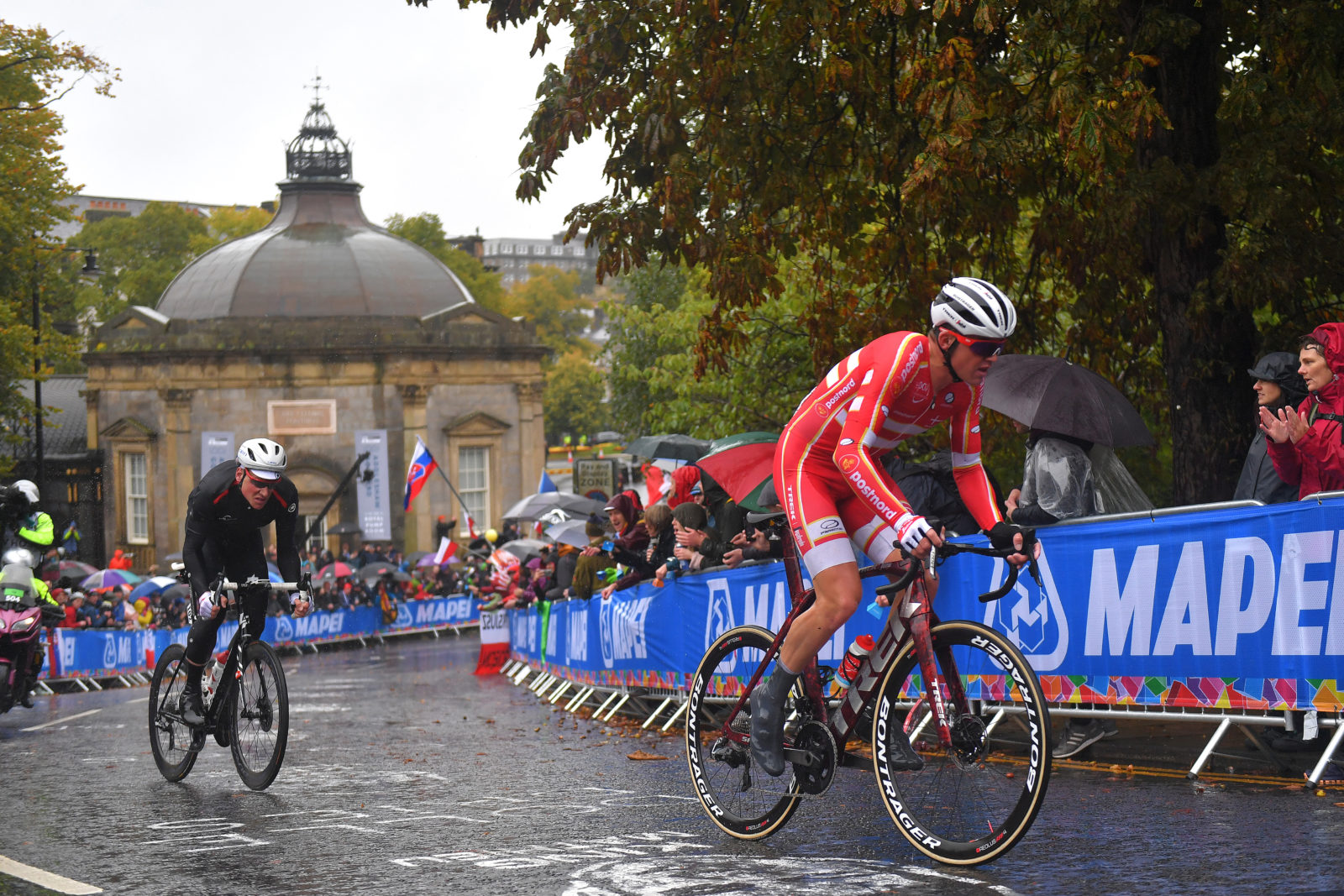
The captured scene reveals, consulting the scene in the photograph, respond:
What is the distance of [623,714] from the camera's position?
13922mm

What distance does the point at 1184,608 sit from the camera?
7.74 m

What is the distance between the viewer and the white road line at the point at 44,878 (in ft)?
19.6

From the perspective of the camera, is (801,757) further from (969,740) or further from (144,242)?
(144,242)

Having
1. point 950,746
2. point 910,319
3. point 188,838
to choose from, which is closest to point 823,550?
point 950,746

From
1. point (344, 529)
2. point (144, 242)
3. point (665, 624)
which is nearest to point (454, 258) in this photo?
point (144, 242)

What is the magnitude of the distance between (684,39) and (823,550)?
8.27m

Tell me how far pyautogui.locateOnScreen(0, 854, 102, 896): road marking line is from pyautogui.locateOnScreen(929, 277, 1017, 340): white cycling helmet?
3.67 metres

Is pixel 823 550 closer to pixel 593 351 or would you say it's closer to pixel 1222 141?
pixel 1222 141

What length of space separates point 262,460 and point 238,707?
1.36 m

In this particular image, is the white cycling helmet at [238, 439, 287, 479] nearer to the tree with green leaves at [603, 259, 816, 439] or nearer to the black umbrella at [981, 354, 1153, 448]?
the black umbrella at [981, 354, 1153, 448]

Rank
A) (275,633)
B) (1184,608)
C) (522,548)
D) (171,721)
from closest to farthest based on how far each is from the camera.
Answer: (1184,608) → (171,721) → (522,548) → (275,633)

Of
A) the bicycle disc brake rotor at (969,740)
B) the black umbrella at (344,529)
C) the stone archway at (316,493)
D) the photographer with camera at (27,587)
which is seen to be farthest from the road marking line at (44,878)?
the stone archway at (316,493)

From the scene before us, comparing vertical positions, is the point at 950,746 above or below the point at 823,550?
below

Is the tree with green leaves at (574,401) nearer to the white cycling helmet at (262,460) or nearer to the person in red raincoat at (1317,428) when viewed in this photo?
the white cycling helmet at (262,460)
